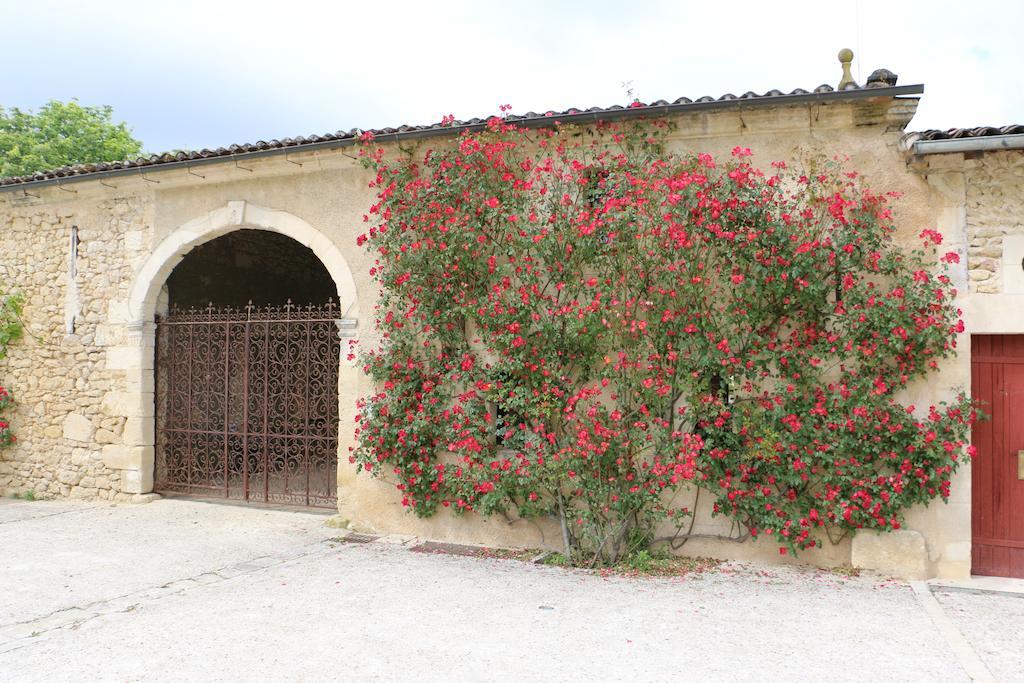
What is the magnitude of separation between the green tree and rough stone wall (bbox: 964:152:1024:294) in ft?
71.7

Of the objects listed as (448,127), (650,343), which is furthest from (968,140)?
(448,127)

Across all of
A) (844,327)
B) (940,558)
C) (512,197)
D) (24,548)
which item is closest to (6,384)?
(24,548)

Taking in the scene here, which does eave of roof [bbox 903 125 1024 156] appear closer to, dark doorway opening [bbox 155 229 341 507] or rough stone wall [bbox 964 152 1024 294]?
rough stone wall [bbox 964 152 1024 294]

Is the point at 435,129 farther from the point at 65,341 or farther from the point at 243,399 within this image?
the point at 65,341

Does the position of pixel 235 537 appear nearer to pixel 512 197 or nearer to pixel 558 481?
pixel 558 481

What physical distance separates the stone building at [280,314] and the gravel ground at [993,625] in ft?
1.16

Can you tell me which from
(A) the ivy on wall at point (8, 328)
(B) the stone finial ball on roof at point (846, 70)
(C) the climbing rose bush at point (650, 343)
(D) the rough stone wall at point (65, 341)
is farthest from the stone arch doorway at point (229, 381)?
(B) the stone finial ball on roof at point (846, 70)

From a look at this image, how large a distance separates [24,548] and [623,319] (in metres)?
5.58

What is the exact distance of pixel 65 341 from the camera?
336 inches

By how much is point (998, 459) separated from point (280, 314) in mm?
6681

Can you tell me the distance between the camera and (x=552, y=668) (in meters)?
3.65

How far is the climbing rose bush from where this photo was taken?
5.22m

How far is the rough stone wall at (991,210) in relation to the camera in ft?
17.2

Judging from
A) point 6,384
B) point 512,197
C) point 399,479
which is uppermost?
point 512,197
